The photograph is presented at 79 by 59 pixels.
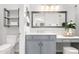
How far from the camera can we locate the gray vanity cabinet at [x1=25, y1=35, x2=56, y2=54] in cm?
158

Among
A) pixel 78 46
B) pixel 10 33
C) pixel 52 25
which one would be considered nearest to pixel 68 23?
pixel 52 25

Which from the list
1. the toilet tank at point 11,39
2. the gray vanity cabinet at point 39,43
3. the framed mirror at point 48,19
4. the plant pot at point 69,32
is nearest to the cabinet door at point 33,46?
the gray vanity cabinet at point 39,43

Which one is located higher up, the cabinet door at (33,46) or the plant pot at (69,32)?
the plant pot at (69,32)

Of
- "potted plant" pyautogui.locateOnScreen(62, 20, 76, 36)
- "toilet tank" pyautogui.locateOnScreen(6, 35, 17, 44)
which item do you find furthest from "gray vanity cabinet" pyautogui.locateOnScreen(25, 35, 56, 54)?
"potted plant" pyautogui.locateOnScreen(62, 20, 76, 36)

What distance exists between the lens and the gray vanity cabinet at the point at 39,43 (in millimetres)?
1580

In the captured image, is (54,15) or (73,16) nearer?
(73,16)

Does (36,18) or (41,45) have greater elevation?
(36,18)

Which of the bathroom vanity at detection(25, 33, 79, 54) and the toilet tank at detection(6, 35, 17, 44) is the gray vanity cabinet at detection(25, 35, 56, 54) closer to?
the bathroom vanity at detection(25, 33, 79, 54)

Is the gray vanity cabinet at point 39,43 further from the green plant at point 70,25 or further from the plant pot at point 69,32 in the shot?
the green plant at point 70,25

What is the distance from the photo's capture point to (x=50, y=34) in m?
1.65

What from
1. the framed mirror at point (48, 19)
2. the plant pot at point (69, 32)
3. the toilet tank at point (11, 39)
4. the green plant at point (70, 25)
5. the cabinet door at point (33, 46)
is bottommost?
the cabinet door at point (33, 46)
